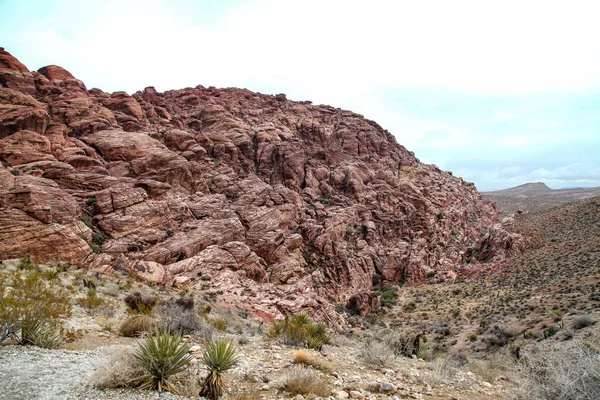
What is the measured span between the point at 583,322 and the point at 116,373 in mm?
19519

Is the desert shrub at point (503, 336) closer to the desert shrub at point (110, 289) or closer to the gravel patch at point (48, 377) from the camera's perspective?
the gravel patch at point (48, 377)

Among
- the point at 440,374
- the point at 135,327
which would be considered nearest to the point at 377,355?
the point at 440,374

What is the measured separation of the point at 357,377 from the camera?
879 centimetres

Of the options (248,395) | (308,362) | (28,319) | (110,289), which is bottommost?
(308,362)

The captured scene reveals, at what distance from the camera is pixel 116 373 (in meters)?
6.23

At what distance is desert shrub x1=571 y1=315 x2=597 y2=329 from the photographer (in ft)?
50.8

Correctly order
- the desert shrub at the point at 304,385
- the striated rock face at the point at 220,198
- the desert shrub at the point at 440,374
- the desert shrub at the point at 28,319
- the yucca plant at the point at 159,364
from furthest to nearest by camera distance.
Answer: the striated rock face at the point at 220,198, the desert shrub at the point at 440,374, the desert shrub at the point at 28,319, the desert shrub at the point at 304,385, the yucca plant at the point at 159,364

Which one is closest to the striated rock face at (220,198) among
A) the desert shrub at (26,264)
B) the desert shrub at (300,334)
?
the desert shrub at (26,264)

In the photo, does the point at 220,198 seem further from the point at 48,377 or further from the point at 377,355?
the point at 48,377

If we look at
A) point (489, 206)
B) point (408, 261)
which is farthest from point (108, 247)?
point (489, 206)

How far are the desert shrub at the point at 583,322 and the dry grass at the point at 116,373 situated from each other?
62.0 ft

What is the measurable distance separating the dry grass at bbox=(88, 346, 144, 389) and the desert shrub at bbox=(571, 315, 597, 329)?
18899 mm

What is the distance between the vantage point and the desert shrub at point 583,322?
609 inches

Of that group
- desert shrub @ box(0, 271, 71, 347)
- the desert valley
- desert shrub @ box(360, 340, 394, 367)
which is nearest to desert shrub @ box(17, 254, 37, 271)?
the desert valley
